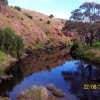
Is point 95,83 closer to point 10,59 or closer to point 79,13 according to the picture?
point 10,59

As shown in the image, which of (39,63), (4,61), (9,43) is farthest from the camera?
(39,63)

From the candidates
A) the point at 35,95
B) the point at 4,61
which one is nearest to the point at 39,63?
the point at 4,61

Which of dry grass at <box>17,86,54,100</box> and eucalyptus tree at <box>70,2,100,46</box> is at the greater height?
eucalyptus tree at <box>70,2,100,46</box>

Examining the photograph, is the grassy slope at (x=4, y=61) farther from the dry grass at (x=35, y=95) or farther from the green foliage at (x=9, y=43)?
the dry grass at (x=35, y=95)

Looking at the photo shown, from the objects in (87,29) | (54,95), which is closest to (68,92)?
(54,95)

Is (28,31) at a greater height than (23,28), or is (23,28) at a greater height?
(23,28)

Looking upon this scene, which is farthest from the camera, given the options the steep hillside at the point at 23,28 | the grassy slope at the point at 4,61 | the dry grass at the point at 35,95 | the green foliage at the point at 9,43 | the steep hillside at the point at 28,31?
the steep hillside at the point at 28,31

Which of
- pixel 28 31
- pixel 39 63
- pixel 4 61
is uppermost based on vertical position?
pixel 28 31

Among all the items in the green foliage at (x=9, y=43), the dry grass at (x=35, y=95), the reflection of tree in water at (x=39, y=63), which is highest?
the green foliage at (x=9, y=43)

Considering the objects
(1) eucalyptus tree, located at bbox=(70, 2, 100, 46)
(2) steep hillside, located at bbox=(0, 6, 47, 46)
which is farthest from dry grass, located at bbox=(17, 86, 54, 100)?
(2) steep hillside, located at bbox=(0, 6, 47, 46)

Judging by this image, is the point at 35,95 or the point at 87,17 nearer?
the point at 35,95

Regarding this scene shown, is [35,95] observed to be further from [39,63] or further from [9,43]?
[9,43]
